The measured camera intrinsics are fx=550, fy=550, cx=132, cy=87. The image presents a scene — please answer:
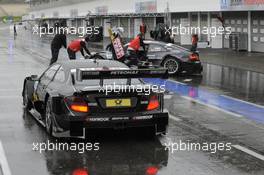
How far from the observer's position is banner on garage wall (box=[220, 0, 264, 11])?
2711cm

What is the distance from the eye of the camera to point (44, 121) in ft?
31.1

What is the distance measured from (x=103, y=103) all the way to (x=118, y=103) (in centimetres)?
24

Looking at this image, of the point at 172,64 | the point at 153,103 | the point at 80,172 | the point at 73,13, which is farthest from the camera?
the point at 73,13

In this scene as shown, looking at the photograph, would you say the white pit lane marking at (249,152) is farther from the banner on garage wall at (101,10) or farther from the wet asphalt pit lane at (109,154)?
the banner on garage wall at (101,10)

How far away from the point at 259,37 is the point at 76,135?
23.1 metres

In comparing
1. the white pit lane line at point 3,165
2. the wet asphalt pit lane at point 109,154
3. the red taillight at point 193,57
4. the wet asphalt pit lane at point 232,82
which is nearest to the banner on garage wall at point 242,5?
the wet asphalt pit lane at point 232,82

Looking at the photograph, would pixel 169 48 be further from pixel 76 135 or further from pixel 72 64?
pixel 76 135

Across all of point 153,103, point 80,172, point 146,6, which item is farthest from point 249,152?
point 146,6

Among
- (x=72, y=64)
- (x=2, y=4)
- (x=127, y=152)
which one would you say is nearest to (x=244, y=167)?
(x=127, y=152)

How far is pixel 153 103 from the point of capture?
8.62 m

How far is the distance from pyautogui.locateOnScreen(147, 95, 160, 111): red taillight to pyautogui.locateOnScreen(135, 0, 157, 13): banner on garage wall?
33.5 metres

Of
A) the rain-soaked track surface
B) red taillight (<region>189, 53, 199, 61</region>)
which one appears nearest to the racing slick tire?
red taillight (<region>189, 53, 199, 61</region>)

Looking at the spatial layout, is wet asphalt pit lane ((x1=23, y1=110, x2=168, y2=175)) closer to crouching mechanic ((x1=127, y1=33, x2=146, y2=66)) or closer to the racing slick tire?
crouching mechanic ((x1=127, y1=33, x2=146, y2=66))

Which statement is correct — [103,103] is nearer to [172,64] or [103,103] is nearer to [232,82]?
[232,82]
